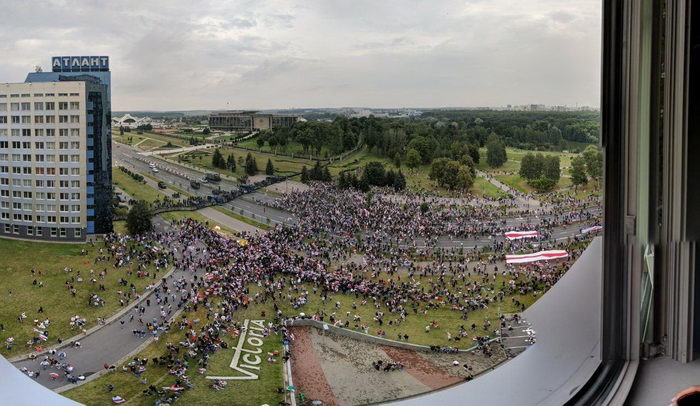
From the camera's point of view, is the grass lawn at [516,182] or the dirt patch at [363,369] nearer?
the dirt patch at [363,369]

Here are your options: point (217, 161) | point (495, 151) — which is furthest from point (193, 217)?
point (495, 151)

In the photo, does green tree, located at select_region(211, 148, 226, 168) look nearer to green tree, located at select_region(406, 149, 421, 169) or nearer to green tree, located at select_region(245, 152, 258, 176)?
green tree, located at select_region(245, 152, 258, 176)

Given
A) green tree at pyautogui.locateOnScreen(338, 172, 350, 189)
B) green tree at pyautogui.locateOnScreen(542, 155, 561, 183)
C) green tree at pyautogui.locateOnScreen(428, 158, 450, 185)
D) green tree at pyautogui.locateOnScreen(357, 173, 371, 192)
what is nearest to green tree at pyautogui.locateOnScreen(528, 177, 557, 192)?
green tree at pyautogui.locateOnScreen(542, 155, 561, 183)

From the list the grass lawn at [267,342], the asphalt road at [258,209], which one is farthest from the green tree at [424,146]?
the grass lawn at [267,342]

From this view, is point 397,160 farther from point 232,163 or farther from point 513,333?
point 513,333

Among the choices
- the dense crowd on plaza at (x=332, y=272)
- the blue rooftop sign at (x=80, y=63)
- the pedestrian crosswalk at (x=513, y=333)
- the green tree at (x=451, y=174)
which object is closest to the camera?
the pedestrian crosswalk at (x=513, y=333)

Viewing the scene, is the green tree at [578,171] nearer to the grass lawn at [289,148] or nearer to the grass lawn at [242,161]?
the grass lawn at [289,148]

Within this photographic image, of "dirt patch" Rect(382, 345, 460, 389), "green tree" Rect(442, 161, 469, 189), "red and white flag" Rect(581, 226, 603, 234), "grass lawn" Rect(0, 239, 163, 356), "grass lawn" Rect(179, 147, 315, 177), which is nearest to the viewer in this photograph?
"red and white flag" Rect(581, 226, 603, 234)
